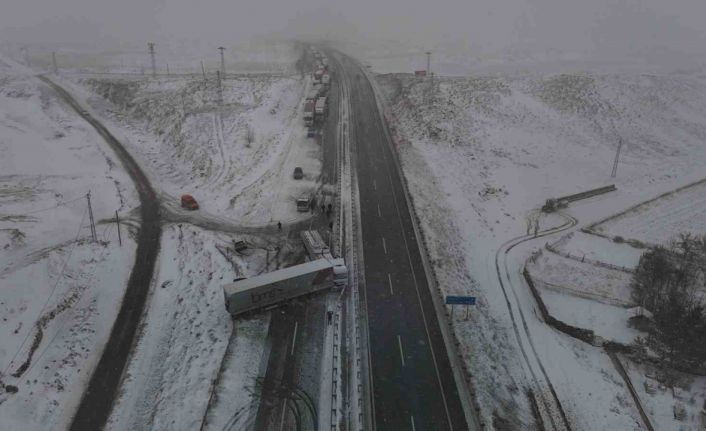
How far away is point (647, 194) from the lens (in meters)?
67.1

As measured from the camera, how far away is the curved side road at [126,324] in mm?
32281

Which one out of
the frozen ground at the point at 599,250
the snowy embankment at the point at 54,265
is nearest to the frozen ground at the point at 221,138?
the snowy embankment at the point at 54,265

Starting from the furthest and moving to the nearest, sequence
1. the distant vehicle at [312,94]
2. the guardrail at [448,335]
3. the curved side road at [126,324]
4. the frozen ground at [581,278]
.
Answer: the distant vehicle at [312,94], the frozen ground at [581,278], the curved side road at [126,324], the guardrail at [448,335]

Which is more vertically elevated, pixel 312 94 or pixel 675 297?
pixel 312 94

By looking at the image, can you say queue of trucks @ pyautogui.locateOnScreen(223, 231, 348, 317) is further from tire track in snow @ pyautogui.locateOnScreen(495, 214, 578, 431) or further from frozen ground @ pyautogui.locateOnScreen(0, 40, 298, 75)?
frozen ground @ pyautogui.locateOnScreen(0, 40, 298, 75)

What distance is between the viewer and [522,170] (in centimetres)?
7125

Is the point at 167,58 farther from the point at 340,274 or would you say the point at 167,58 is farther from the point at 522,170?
the point at 340,274

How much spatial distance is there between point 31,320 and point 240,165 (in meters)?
31.8

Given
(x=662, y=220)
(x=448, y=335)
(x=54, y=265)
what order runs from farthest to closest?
(x=662, y=220), (x=54, y=265), (x=448, y=335)

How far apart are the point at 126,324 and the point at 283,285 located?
12.8 meters

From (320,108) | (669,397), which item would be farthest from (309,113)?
(669,397)

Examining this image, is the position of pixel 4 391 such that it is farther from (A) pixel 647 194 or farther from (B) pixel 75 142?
(A) pixel 647 194

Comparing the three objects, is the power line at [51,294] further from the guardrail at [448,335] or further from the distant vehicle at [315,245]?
the guardrail at [448,335]

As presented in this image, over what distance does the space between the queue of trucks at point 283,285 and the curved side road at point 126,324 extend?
8409 millimetres
